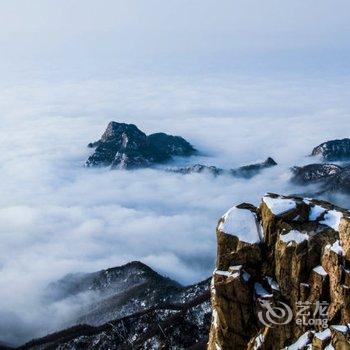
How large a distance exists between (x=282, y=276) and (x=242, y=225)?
7.88m

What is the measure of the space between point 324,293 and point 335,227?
293 inches

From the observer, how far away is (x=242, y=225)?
2495 inches

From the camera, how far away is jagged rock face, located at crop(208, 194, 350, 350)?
56.1 metres

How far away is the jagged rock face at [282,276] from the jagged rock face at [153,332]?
94.5 meters

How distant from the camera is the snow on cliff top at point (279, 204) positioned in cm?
6184

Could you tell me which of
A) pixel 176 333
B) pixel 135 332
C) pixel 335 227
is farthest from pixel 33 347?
pixel 335 227

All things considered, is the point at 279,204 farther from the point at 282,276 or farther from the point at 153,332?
the point at 153,332

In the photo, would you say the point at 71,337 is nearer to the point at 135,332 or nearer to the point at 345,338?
the point at 135,332

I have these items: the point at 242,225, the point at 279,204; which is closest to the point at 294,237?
the point at 279,204

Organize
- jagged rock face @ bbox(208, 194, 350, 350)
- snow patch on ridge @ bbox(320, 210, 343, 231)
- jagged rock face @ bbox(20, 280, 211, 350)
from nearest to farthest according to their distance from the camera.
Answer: jagged rock face @ bbox(208, 194, 350, 350) → snow patch on ridge @ bbox(320, 210, 343, 231) → jagged rock face @ bbox(20, 280, 211, 350)

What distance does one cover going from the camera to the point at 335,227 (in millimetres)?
59062

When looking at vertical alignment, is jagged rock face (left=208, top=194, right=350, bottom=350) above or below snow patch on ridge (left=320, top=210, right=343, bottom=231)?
below

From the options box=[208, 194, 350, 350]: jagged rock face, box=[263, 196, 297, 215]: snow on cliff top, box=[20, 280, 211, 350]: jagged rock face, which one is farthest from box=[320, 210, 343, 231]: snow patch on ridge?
box=[20, 280, 211, 350]: jagged rock face

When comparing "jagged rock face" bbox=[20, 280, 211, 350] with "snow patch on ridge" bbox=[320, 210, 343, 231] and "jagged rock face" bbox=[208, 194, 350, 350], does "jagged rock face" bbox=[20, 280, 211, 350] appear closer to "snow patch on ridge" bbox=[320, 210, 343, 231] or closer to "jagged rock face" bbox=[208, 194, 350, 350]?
"jagged rock face" bbox=[208, 194, 350, 350]
